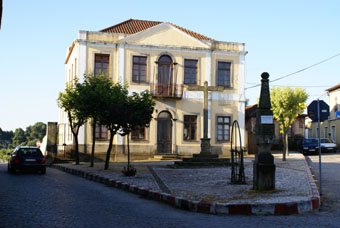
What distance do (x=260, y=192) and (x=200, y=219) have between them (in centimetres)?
300

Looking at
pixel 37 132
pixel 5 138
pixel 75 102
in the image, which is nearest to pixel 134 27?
pixel 75 102

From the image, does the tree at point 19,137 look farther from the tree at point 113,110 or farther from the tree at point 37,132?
the tree at point 113,110

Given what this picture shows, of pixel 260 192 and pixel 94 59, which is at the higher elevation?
pixel 94 59

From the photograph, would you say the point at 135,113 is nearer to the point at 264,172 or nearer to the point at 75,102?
the point at 75,102

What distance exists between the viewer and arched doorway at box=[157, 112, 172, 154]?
3005 cm

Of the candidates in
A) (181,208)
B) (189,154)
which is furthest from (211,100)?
(181,208)

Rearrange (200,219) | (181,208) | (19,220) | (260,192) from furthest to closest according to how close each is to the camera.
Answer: (260,192) → (181,208) → (200,219) → (19,220)

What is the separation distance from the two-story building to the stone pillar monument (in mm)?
18517

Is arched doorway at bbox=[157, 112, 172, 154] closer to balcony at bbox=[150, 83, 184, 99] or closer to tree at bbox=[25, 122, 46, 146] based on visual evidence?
balcony at bbox=[150, 83, 184, 99]

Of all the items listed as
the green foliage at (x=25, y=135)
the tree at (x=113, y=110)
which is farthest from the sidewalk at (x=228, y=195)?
the green foliage at (x=25, y=135)

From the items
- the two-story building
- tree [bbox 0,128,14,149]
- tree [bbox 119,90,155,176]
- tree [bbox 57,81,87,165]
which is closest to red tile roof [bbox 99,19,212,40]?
the two-story building

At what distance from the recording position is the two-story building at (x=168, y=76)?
29.1m

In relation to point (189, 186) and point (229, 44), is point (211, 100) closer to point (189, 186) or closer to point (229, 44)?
point (229, 44)

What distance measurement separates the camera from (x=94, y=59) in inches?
1149
